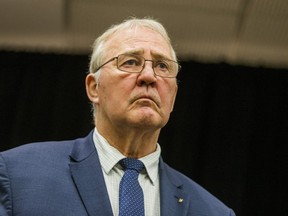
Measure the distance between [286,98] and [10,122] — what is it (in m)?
1.94

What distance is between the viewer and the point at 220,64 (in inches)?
135

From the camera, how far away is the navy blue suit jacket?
4.17ft

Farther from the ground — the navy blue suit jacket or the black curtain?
the navy blue suit jacket

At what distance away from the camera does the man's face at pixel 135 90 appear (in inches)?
59.3

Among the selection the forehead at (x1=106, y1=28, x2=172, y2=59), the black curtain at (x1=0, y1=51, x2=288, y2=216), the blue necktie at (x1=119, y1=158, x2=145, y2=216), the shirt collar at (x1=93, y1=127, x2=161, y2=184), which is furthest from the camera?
the black curtain at (x1=0, y1=51, x2=288, y2=216)

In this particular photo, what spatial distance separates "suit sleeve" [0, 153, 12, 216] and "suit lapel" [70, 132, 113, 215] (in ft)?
0.62

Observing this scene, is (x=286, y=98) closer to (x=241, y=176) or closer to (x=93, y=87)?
(x=241, y=176)

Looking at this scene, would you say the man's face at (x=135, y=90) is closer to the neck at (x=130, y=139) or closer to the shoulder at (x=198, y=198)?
the neck at (x=130, y=139)

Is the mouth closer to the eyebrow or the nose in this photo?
the nose

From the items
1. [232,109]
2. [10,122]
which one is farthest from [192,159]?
[10,122]

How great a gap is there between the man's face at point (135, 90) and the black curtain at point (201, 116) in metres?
1.75

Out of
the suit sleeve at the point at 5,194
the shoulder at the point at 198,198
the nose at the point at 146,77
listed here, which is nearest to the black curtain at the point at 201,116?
the shoulder at the point at 198,198

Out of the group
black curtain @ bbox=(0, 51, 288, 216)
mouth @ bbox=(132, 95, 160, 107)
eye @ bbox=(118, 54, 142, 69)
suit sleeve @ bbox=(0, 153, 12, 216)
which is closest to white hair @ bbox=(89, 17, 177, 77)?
eye @ bbox=(118, 54, 142, 69)

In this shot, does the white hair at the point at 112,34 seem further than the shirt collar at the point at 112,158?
Yes
